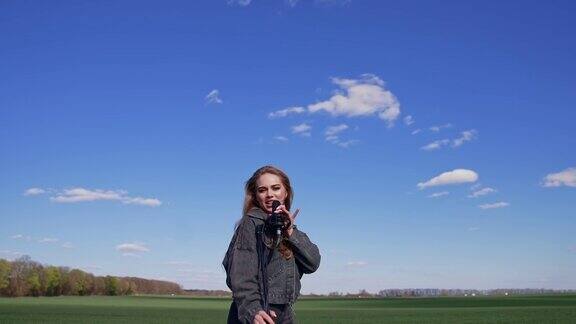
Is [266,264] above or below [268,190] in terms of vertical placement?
below

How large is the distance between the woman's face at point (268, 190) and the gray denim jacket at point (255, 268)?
67 mm

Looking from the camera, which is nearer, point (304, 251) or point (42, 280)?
point (304, 251)

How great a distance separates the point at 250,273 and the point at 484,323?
1147 inches

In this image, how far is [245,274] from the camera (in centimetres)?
309

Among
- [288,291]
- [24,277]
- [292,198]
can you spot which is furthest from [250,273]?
[24,277]

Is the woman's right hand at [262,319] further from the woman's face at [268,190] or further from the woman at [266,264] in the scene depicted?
the woman's face at [268,190]

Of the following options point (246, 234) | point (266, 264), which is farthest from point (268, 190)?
point (266, 264)

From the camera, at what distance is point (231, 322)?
125 inches

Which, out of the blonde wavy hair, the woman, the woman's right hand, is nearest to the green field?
the blonde wavy hair

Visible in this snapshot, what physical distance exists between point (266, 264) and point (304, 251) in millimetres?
208

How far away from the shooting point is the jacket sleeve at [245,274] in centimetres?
301

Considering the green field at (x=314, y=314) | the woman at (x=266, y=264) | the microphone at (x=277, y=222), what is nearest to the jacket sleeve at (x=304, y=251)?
the woman at (x=266, y=264)

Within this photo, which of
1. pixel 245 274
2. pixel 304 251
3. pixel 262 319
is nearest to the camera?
pixel 262 319

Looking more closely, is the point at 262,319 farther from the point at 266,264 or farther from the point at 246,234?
the point at 246,234
